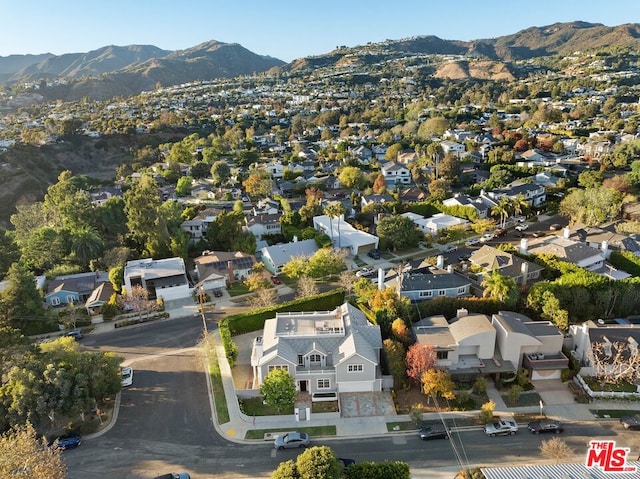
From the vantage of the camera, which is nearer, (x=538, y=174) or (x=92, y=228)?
(x=92, y=228)

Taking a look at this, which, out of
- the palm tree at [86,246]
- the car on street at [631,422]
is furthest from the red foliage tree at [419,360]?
the palm tree at [86,246]

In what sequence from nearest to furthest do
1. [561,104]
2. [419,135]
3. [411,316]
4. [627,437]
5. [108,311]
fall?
[627,437]
[411,316]
[108,311]
[419,135]
[561,104]

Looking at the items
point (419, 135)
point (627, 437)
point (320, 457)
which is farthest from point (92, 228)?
point (419, 135)

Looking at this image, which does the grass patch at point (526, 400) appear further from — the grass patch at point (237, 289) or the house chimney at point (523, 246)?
the grass patch at point (237, 289)

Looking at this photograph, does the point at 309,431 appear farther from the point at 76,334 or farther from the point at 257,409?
the point at 76,334

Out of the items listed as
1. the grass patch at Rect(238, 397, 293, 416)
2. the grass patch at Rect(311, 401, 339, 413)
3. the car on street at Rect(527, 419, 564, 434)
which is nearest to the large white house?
the grass patch at Rect(311, 401, 339, 413)

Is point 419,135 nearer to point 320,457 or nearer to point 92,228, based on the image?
→ point 92,228

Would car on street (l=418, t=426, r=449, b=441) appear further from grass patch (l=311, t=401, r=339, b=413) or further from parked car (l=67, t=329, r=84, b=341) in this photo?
parked car (l=67, t=329, r=84, b=341)
